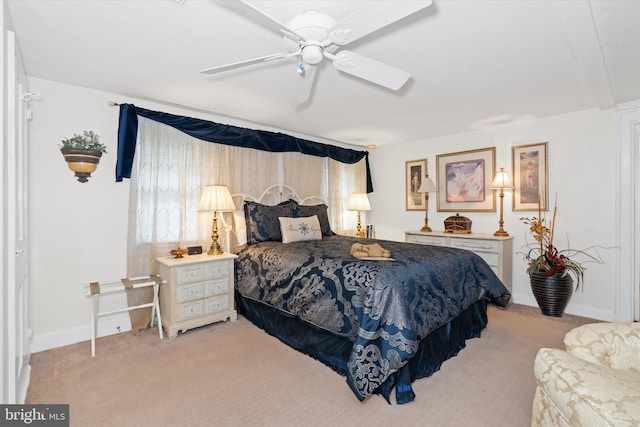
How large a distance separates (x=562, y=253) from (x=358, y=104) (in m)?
2.98

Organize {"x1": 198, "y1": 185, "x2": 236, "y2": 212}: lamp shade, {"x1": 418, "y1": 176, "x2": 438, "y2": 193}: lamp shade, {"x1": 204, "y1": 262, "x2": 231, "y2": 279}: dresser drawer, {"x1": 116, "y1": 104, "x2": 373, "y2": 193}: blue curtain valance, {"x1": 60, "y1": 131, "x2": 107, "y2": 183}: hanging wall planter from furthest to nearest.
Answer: {"x1": 418, "y1": 176, "x2": 438, "y2": 193}: lamp shade → {"x1": 198, "y1": 185, "x2": 236, "y2": 212}: lamp shade → {"x1": 204, "y1": 262, "x2": 231, "y2": 279}: dresser drawer → {"x1": 116, "y1": 104, "x2": 373, "y2": 193}: blue curtain valance → {"x1": 60, "y1": 131, "x2": 107, "y2": 183}: hanging wall planter

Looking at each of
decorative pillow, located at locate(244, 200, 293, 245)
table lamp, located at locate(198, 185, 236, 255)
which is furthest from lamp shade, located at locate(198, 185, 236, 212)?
decorative pillow, located at locate(244, 200, 293, 245)

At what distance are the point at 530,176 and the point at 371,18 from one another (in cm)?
343

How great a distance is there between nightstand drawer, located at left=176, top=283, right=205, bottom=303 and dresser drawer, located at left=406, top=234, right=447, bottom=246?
9.47 ft

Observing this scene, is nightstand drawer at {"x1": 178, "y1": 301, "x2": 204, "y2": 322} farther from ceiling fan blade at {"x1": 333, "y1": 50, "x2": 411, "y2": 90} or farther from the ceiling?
ceiling fan blade at {"x1": 333, "y1": 50, "x2": 411, "y2": 90}

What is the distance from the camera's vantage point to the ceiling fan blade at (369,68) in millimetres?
1827

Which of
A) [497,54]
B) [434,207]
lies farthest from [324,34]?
[434,207]

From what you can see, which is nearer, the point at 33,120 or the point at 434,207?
the point at 33,120

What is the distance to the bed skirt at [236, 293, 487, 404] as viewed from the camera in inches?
79.0

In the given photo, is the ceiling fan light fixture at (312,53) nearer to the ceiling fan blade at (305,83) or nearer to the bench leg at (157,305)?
the ceiling fan blade at (305,83)

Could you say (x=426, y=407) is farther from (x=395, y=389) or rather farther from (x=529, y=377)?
(x=529, y=377)

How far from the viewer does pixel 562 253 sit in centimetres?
366

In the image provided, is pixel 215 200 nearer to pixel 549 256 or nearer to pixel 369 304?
pixel 369 304

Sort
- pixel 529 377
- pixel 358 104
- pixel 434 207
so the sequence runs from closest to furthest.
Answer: pixel 529 377, pixel 358 104, pixel 434 207
